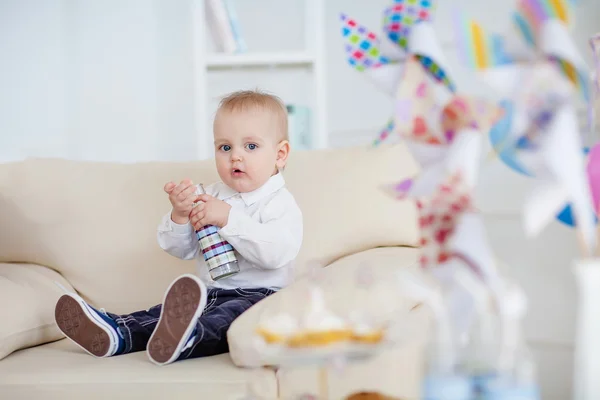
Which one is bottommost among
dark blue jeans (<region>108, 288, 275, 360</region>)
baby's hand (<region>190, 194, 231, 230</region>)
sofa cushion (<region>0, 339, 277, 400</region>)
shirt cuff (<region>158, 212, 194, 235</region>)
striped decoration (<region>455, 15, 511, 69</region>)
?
sofa cushion (<region>0, 339, 277, 400</region>)

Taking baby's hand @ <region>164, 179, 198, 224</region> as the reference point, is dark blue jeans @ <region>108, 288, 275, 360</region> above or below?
below

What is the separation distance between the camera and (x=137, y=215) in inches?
72.8

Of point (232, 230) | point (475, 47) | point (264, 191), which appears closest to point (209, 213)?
point (232, 230)

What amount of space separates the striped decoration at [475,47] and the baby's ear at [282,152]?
0.95 meters

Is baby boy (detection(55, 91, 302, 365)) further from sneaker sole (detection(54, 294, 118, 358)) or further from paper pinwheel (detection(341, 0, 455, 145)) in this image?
paper pinwheel (detection(341, 0, 455, 145))

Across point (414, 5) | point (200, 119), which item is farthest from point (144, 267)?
point (414, 5)

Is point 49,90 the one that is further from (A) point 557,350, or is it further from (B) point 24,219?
(A) point 557,350

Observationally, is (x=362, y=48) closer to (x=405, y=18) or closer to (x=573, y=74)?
(x=405, y=18)

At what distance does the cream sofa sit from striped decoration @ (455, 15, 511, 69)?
55 centimetres

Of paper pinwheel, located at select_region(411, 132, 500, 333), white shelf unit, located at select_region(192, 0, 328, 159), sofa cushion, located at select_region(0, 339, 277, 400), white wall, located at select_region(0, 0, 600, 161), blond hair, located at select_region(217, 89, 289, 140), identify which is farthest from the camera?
white wall, located at select_region(0, 0, 600, 161)

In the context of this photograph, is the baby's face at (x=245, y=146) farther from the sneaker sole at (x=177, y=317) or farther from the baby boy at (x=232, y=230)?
the sneaker sole at (x=177, y=317)

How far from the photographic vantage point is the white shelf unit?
2420 mm

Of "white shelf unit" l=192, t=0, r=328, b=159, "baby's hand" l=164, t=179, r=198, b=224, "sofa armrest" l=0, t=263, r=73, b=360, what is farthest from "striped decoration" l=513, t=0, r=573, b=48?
"white shelf unit" l=192, t=0, r=328, b=159

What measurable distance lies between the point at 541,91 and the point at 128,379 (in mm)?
835
